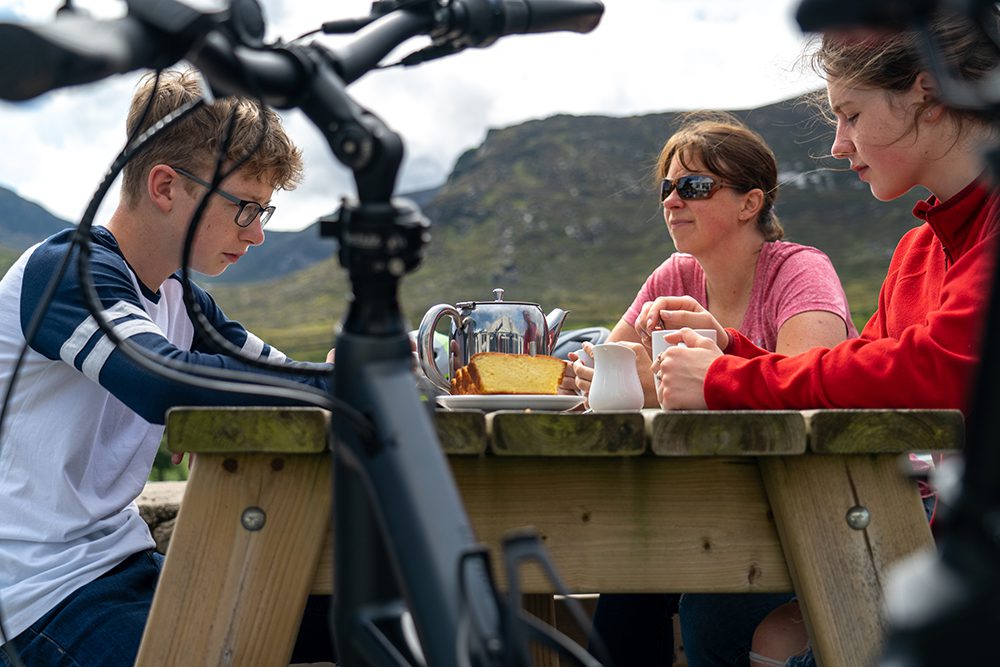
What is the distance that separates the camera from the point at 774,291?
3.18m

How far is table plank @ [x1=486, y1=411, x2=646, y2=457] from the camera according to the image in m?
1.37

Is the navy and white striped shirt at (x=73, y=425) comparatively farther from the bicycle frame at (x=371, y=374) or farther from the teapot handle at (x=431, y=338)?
the bicycle frame at (x=371, y=374)

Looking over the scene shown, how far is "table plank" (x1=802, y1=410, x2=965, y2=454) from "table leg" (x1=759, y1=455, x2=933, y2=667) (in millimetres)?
50

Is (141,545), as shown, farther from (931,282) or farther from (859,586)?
(931,282)

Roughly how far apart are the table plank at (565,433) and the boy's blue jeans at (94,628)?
0.85m

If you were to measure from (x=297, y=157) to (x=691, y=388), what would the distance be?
1.27 metres

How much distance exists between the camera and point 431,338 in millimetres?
2248

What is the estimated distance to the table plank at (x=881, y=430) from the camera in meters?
1.39

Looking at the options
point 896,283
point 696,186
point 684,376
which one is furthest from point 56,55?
point 696,186

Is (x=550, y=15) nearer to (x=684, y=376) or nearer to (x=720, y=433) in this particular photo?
(x=720, y=433)

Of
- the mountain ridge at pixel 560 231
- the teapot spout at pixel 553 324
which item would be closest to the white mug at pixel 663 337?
the teapot spout at pixel 553 324

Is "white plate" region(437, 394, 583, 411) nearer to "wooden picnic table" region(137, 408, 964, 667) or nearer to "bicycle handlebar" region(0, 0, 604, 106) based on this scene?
"wooden picnic table" region(137, 408, 964, 667)

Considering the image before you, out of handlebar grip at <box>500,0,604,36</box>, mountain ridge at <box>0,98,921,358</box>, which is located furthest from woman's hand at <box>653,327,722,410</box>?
mountain ridge at <box>0,98,921,358</box>

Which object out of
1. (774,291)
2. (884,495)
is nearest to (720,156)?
(774,291)
